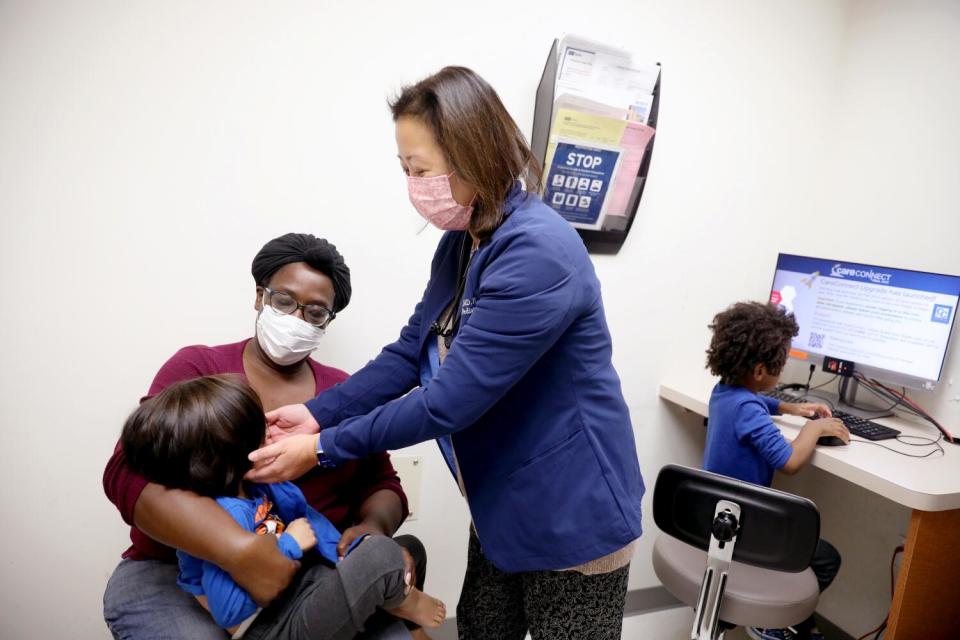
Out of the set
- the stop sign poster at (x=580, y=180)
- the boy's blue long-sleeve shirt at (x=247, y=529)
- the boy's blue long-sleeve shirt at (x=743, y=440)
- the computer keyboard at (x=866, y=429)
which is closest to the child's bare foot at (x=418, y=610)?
the boy's blue long-sleeve shirt at (x=247, y=529)

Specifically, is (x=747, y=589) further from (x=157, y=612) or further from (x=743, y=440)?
(x=157, y=612)

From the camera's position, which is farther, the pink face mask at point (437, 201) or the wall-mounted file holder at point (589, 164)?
the wall-mounted file holder at point (589, 164)

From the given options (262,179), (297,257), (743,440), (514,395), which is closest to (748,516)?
(743,440)

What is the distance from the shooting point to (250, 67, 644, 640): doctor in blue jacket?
0.94m

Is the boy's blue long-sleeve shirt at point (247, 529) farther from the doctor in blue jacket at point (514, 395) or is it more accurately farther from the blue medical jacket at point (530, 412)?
the blue medical jacket at point (530, 412)

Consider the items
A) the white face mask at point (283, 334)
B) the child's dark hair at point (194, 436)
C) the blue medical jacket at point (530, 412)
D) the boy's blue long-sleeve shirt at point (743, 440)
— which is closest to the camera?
the blue medical jacket at point (530, 412)

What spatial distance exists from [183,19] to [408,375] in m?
1.02

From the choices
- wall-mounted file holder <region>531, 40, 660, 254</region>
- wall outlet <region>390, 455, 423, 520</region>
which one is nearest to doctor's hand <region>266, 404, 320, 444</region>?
wall outlet <region>390, 455, 423, 520</region>

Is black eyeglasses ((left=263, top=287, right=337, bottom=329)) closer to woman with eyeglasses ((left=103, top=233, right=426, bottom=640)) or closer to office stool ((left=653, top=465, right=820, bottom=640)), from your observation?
woman with eyeglasses ((left=103, top=233, right=426, bottom=640))

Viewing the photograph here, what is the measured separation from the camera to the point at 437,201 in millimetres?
1057

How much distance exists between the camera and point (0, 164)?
1404 millimetres

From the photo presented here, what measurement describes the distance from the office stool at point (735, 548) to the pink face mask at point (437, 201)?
2.60 feet

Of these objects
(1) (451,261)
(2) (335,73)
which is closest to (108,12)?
(2) (335,73)

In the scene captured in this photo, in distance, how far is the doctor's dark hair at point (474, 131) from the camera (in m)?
0.99
